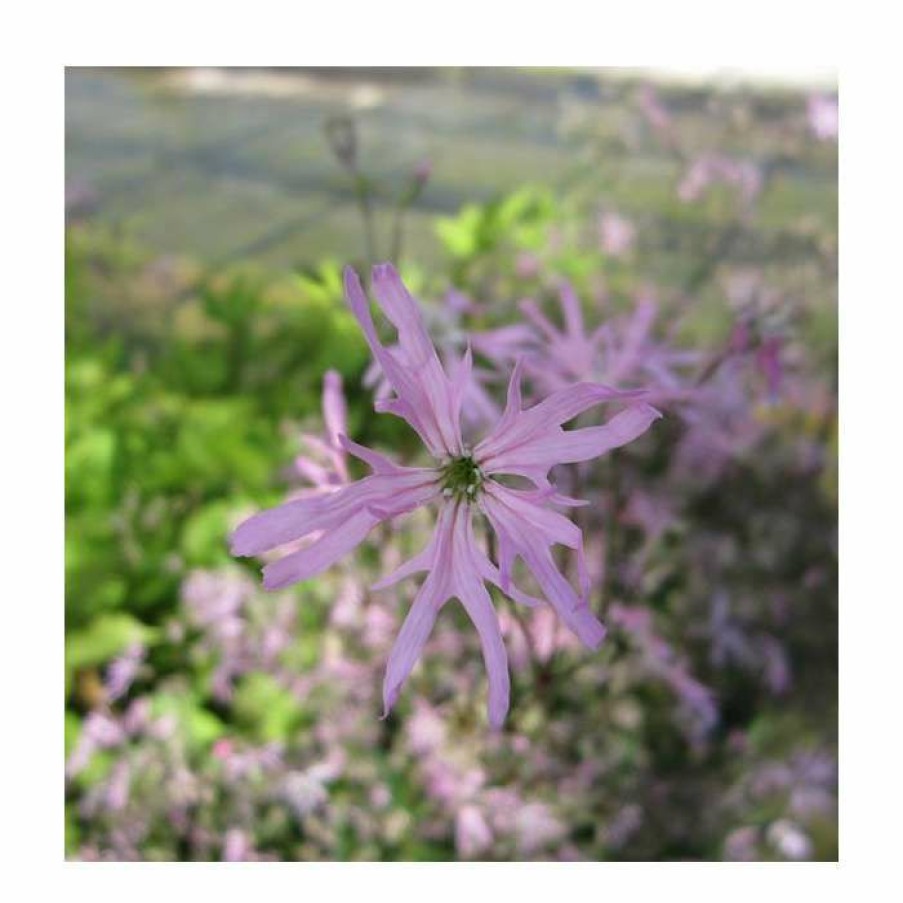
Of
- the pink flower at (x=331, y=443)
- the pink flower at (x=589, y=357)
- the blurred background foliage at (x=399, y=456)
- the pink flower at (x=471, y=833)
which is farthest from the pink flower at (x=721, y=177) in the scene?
the pink flower at (x=331, y=443)

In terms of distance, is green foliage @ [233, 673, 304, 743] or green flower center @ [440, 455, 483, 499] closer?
green flower center @ [440, 455, 483, 499]

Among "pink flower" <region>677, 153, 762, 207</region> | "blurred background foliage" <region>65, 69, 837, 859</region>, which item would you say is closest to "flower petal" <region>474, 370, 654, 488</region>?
"blurred background foliage" <region>65, 69, 837, 859</region>

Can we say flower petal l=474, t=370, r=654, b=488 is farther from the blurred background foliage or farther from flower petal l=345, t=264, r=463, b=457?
the blurred background foliage

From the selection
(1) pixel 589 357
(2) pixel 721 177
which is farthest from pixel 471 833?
(2) pixel 721 177

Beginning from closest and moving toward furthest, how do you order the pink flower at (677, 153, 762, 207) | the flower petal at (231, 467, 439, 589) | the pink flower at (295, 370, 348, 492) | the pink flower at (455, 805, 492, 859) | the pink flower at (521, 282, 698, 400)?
1. the flower petal at (231, 467, 439, 589)
2. the pink flower at (295, 370, 348, 492)
3. the pink flower at (521, 282, 698, 400)
4. the pink flower at (455, 805, 492, 859)
5. the pink flower at (677, 153, 762, 207)

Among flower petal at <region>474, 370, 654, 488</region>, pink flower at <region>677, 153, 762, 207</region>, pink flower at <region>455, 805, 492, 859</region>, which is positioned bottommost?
pink flower at <region>455, 805, 492, 859</region>
